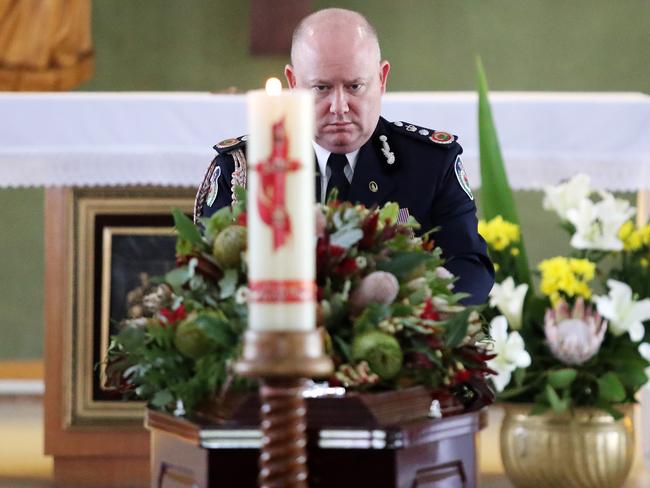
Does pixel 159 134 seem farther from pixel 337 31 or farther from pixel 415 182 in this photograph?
pixel 337 31

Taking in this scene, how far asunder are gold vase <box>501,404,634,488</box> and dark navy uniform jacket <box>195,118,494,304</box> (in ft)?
4.25

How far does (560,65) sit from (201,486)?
5887 mm

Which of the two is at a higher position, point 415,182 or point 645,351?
point 415,182

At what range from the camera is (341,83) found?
2141mm

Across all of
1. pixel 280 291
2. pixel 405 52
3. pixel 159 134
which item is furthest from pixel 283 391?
pixel 405 52

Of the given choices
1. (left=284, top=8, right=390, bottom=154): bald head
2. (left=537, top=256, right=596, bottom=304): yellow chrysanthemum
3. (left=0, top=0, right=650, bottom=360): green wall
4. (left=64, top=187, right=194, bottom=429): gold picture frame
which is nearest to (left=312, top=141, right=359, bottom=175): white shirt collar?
(left=284, top=8, right=390, bottom=154): bald head

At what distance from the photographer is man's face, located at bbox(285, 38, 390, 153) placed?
2131 millimetres

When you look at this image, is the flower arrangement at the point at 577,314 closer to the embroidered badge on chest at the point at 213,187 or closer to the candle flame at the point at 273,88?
the embroidered badge on chest at the point at 213,187

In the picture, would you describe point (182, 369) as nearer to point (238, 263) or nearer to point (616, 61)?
point (238, 263)

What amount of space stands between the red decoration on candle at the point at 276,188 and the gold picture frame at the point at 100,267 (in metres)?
3.24

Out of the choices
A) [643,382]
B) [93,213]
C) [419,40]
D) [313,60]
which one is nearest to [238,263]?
[313,60]

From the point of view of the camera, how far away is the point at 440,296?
1.45m

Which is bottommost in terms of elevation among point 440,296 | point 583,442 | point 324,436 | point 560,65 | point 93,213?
point 583,442

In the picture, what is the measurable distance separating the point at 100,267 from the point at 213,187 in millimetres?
1963
